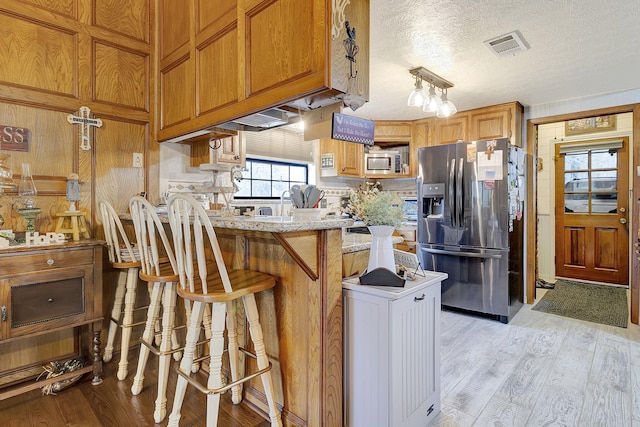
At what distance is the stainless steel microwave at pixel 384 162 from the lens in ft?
15.2

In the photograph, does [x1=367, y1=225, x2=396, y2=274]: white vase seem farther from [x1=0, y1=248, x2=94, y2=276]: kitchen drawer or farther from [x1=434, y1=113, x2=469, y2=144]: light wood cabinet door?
[x1=434, y1=113, x2=469, y2=144]: light wood cabinet door

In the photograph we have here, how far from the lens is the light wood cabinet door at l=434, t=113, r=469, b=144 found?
4098 mm

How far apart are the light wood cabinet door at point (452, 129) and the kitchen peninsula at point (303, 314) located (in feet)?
10.5

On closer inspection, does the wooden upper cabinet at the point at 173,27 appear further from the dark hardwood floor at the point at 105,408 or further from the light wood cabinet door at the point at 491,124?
the light wood cabinet door at the point at 491,124

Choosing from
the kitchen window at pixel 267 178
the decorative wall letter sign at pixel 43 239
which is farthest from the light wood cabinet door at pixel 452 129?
the decorative wall letter sign at pixel 43 239

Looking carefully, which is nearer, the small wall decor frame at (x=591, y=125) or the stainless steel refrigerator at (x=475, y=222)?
the stainless steel refrigerator at (x=475, y=222)

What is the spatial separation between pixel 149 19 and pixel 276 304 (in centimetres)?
242

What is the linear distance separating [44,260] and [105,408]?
86cm

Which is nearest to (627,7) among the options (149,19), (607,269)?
(149,19)

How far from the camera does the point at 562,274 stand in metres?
5.04

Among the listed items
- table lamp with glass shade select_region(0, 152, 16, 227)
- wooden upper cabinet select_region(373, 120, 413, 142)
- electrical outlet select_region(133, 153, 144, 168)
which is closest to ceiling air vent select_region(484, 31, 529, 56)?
wooden upper cabinet select_region(373, 120, 413, 142)

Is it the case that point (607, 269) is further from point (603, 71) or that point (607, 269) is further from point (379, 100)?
point (379, 100)

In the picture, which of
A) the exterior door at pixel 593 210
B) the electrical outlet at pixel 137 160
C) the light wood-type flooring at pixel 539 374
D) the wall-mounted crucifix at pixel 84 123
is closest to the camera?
the light wood-type flooring at pixel 539 374

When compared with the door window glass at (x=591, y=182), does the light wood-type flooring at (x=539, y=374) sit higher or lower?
lower
